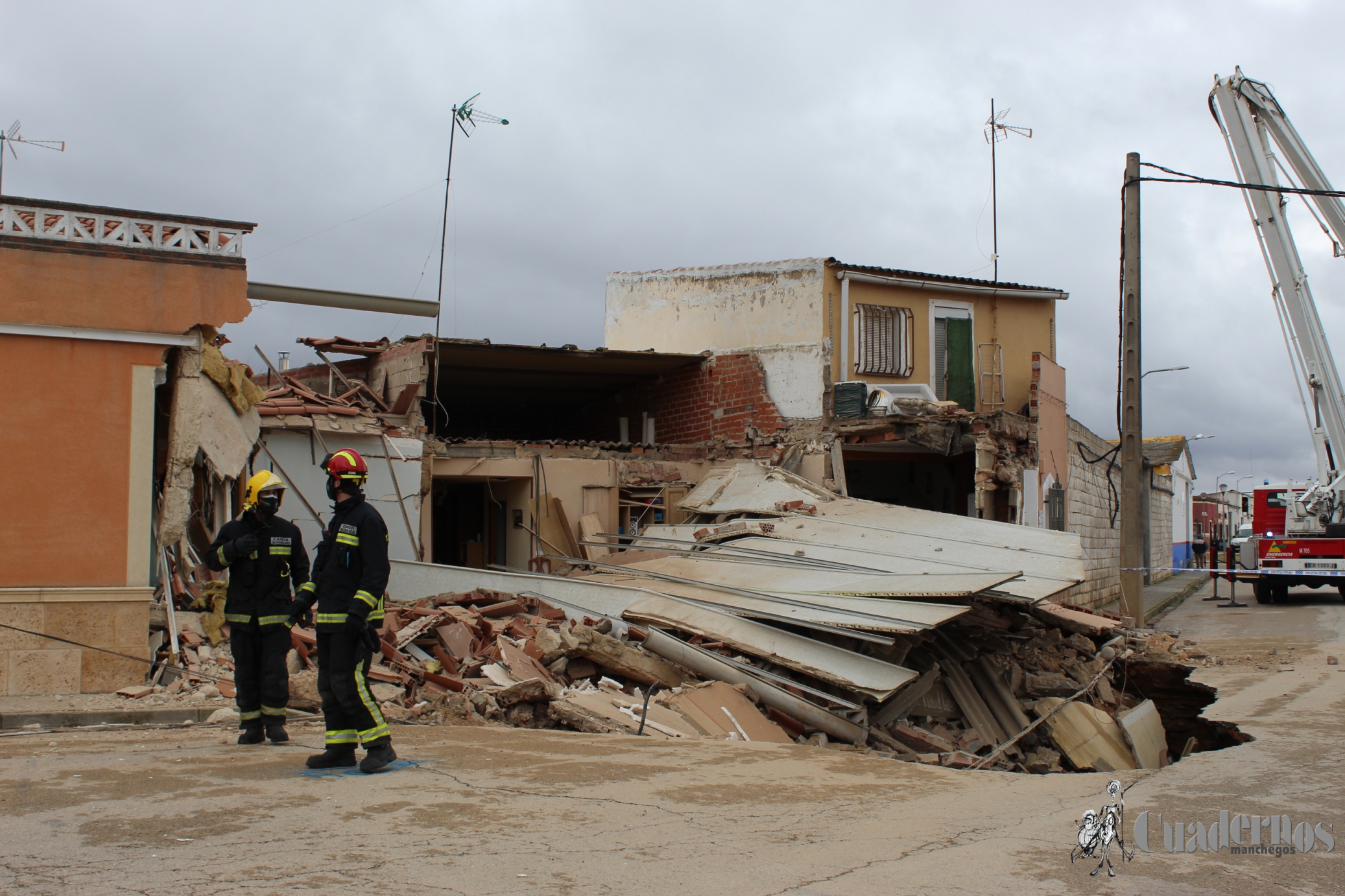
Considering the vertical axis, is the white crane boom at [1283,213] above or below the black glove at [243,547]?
above

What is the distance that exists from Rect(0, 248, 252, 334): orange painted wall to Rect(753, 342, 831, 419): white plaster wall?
9320 mm

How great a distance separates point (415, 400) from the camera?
45.7 feet

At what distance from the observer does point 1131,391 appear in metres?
12.5

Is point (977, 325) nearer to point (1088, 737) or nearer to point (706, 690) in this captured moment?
point (1088, 737)

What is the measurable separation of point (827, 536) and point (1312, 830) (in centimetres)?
795

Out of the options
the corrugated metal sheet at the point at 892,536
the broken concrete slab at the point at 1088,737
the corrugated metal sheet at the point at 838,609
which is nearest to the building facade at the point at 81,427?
the corrugated metal sheet at the point at 838,609

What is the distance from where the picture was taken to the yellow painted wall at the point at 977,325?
16828 mm

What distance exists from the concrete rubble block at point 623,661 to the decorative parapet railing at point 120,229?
16.4 ft

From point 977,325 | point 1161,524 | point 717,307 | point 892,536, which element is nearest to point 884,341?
point 977,325

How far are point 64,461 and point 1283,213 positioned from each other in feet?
58.0

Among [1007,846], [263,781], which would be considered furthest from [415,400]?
[1007,846]

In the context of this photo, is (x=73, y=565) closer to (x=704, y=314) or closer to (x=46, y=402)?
(x=46, y=402)

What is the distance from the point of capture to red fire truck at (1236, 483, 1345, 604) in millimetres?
18844

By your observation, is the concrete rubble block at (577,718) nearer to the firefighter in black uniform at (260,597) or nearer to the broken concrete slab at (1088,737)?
the firefighter in black uniform at (260,597)
